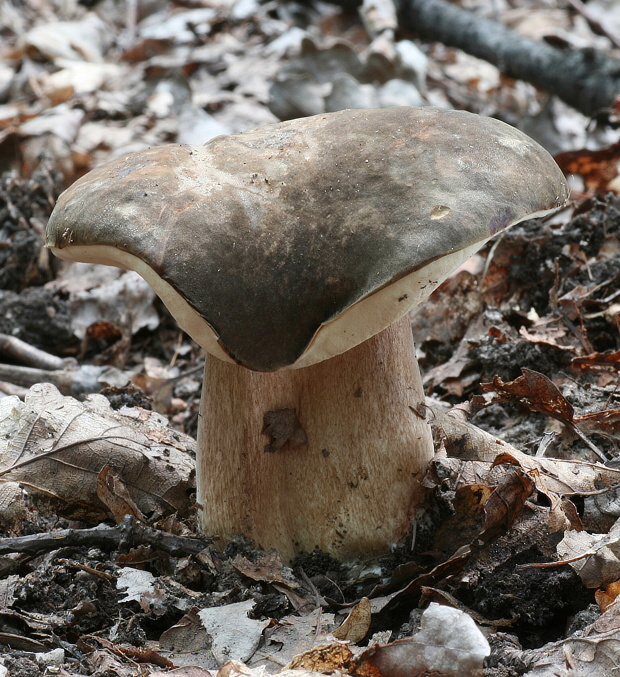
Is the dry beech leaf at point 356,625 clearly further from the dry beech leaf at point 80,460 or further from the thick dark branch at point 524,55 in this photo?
the thick dark branch at point 524,55

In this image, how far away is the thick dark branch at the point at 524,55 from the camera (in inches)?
220

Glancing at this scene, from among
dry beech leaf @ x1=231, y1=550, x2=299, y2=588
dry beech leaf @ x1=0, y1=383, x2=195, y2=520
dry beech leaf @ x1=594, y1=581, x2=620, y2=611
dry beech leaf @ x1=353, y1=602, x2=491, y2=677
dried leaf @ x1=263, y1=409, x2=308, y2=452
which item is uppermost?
dry beech leaf @ x1=353, y1=602, x2=491, y2=677

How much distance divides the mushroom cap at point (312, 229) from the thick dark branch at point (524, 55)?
3978 millimetres

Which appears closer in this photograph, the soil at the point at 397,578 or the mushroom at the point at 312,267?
the mushroom at the point at 312,267

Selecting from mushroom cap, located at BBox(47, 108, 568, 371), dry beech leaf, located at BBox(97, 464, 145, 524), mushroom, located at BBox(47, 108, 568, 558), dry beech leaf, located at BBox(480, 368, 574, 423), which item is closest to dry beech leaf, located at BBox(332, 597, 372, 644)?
mushroom, located at BBox(47, 108, 568, 558)

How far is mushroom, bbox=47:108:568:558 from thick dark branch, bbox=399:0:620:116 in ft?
12.7

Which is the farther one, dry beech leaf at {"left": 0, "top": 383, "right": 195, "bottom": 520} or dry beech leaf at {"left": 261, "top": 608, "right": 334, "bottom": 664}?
dry beech leaf at {"left": 0, "top": 383, "right": 195, "bottom": 520}

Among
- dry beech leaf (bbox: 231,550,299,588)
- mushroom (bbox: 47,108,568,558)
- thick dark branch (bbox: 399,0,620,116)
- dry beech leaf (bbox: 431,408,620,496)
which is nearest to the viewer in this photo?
mushroom (bbox: 47,108,568,558)

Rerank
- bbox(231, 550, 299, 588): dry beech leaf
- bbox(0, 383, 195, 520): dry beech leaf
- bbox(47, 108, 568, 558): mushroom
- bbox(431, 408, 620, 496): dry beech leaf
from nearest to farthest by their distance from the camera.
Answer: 1. bbox(47, 108, 568, 558): mushroom
2. bbox(231, 550, 299, 588): dry beech leaf
3. bbox(431, 408, 620, 496): dry beech leaf
4. bbox(0, 383, 195, 520): dry beech leaf

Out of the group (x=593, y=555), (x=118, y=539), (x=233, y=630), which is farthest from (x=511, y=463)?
(x=118, y=539)

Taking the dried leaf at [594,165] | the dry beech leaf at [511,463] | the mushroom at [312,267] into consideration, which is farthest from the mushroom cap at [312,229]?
the dried leaf at [594,165]

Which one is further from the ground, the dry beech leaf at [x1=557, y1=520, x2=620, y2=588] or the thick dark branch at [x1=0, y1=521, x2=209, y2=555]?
the dry beech leaf at [x1=557, y1=520, x2=620, y2=588]

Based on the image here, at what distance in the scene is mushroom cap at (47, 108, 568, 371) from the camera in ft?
5.57

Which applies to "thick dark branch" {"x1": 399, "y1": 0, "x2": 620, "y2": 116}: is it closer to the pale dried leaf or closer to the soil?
the soil
